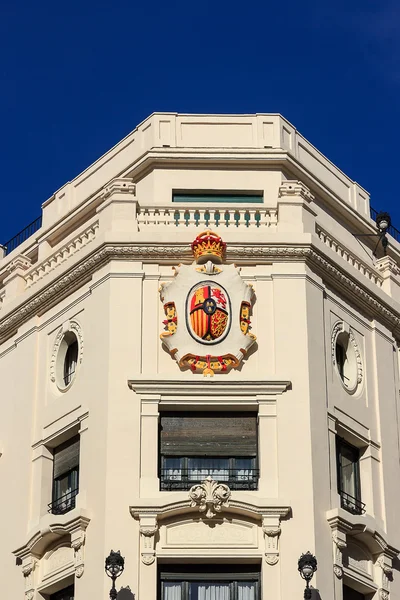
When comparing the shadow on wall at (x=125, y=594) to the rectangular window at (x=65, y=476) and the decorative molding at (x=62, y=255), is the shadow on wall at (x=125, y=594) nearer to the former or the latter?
the rectangular window at (x=65, y=476)

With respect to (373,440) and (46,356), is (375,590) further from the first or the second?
(46,356)

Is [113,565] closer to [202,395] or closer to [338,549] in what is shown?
[202,395]

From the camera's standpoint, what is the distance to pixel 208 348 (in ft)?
119

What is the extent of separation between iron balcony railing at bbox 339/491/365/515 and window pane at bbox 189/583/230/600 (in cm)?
358

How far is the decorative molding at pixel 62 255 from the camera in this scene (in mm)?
39031

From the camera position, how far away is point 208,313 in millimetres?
36656

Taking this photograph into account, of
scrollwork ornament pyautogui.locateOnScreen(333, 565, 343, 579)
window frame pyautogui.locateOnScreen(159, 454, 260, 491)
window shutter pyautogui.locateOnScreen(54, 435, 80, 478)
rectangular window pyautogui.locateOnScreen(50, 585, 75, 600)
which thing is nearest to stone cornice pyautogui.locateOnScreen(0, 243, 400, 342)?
window shutter pyautogui.locateOnScreen(54, 435, 80, 478)

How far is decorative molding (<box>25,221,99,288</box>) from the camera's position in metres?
39.0

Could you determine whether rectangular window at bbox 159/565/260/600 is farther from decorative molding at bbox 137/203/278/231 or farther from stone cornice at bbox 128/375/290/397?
decorative molding at bbox 137/203/278/231

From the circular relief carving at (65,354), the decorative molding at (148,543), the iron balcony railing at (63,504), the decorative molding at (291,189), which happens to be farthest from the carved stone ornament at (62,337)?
the decorative molding at (291,189)

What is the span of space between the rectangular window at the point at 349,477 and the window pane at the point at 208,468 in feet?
9.24

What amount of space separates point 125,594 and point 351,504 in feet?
20.1

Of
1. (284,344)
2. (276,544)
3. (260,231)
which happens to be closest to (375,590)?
(276,544)

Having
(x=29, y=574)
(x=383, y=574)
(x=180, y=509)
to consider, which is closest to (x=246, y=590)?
(x=180, y=509)
